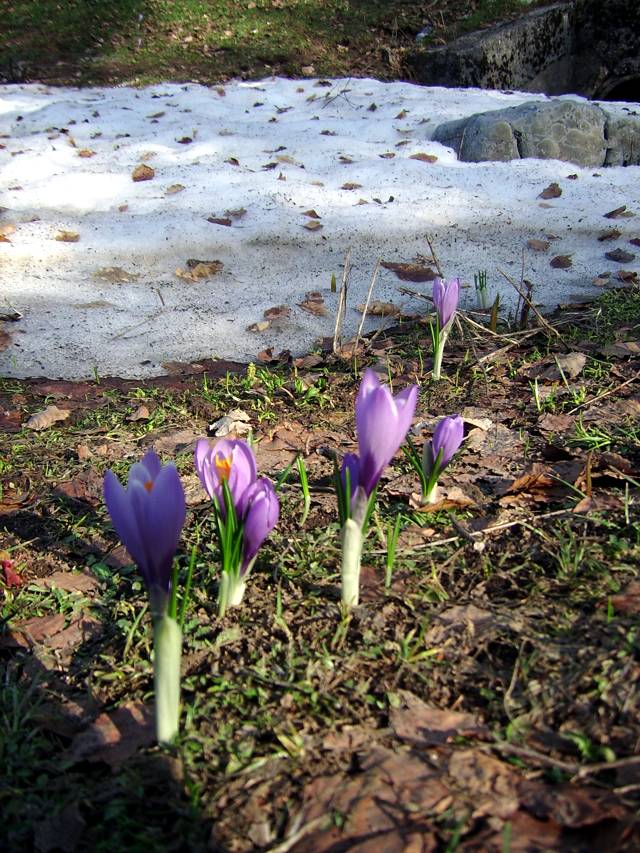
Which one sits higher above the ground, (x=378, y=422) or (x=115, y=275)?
(x=378, y=422)

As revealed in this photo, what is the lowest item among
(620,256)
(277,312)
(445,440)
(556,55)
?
(277,312)

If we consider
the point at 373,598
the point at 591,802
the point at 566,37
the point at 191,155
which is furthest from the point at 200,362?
the point at 566,37

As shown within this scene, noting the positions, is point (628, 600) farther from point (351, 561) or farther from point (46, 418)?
point (46, 418)

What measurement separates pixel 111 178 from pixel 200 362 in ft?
8.43

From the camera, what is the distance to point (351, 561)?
143 centimetres

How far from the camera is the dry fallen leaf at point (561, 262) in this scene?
13.2ft

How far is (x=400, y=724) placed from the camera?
1240 mm

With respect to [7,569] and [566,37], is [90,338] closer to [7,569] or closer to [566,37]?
[7,569]

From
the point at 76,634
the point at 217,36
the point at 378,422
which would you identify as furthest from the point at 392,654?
the point at 217,36

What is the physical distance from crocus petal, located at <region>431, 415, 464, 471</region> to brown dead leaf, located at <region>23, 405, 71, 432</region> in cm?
146

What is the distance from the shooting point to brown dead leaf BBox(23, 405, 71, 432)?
2570 millimetres

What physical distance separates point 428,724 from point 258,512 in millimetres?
477

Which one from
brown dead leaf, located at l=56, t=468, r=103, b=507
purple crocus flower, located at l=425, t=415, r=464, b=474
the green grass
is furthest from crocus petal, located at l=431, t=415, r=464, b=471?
the green grass

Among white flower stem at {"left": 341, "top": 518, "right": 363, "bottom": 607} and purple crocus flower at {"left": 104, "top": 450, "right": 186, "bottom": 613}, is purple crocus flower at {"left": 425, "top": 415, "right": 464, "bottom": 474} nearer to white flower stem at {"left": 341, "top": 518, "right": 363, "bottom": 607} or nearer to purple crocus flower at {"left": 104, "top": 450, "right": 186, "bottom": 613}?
white flower stem at {"left": 341, "top": 518, "right": 363, "bottom": 607}
